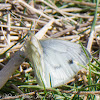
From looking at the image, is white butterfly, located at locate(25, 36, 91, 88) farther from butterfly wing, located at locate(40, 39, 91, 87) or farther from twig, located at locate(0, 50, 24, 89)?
twig, located at locate(0, 50, 24, 89)

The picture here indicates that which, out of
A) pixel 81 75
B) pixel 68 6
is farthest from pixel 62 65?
pixel 68 6

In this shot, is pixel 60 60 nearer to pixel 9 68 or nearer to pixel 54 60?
pixel 54 60

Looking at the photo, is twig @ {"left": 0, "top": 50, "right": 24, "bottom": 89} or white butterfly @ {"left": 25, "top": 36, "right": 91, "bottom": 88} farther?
twig @ {"left": 0, "top": 50, "right": 24, "bottom": 89}

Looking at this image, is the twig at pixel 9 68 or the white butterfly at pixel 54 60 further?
the twig at pixel 9 68

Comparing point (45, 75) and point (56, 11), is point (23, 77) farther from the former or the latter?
point (56, 11)

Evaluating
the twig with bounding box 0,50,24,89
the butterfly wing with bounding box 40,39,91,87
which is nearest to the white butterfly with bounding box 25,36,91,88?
the butterfly wing with bounding box 40,39,91,87

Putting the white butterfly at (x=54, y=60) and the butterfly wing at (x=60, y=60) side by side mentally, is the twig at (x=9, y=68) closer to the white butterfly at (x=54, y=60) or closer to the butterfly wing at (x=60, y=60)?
the white butterfly at (x=54, y=60)

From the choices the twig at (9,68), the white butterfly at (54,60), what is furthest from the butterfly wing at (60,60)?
the twig at (9,68)

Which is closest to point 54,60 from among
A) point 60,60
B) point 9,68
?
point 60,60
